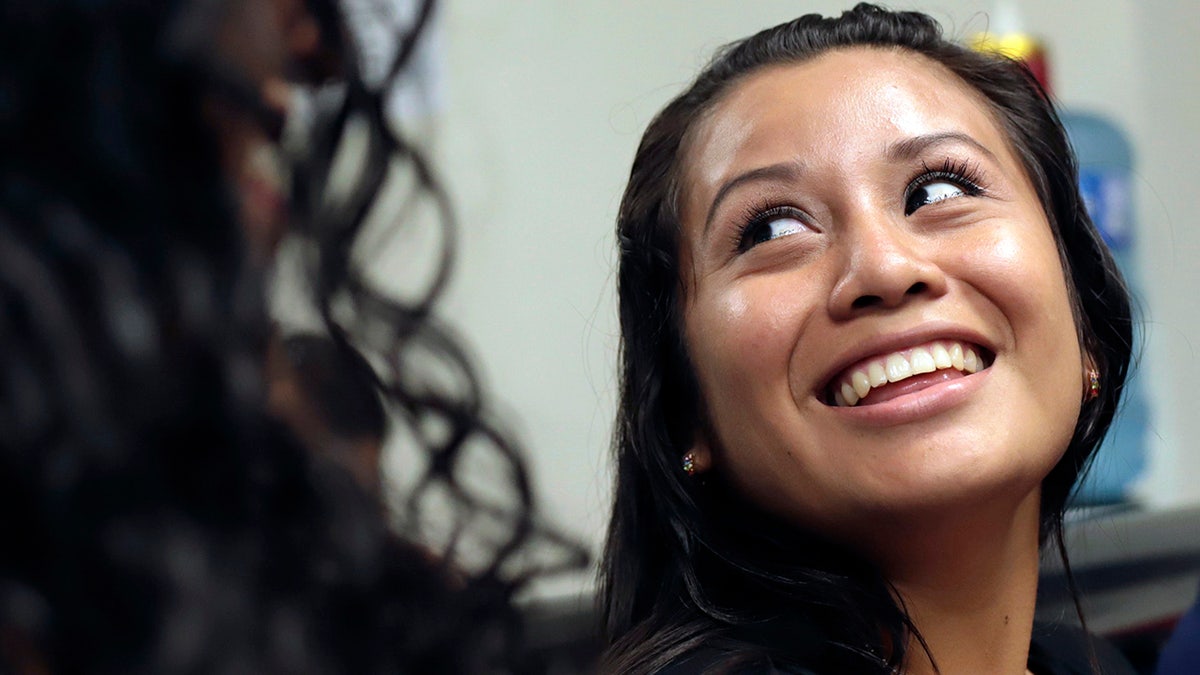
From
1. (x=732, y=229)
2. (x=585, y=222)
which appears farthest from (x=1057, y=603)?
(x=585, y=222)

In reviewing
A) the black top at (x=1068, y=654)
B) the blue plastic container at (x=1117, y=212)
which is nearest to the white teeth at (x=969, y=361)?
the black top at (x=1068, y=654)

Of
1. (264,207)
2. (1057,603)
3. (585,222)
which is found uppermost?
(264,207)

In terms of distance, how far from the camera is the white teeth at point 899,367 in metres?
0.86

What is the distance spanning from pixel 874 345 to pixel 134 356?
0.63 metres

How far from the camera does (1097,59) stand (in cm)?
243

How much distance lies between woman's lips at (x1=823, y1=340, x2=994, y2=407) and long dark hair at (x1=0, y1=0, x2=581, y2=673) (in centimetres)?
58

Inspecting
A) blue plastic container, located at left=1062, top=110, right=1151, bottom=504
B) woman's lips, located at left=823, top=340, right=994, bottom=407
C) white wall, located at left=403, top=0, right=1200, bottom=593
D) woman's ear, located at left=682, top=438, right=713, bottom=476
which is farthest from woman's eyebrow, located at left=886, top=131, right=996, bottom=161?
blue plastic container, located at left=1062, top=110, right=1151, bottom=504

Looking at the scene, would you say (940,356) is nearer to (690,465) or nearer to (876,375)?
(876,375)

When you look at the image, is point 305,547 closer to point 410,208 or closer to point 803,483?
point 410,208

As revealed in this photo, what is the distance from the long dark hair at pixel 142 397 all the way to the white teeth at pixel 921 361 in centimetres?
59

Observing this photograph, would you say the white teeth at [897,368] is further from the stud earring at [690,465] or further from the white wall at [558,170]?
the white wall at [558,170]

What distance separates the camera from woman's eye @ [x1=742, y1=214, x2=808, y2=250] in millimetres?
924

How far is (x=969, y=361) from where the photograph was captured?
0.89m

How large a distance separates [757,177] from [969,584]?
0.34 m
